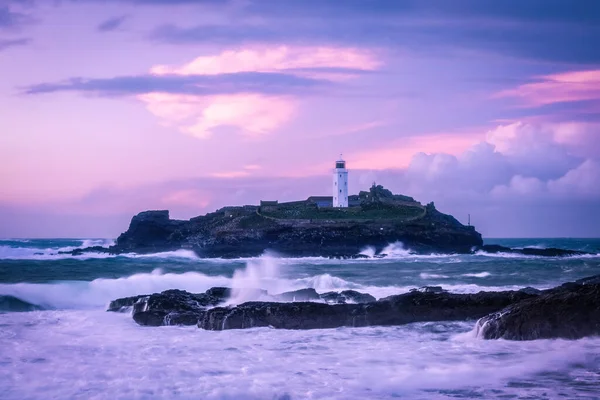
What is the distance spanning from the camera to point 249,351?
13.1 metres

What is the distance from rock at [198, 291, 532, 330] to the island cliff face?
5004 cm

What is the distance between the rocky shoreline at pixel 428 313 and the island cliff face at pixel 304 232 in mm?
49671

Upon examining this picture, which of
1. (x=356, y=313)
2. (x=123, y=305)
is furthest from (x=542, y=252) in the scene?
(x=356, y=313)

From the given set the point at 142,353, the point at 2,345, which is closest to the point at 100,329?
the point at 2,345

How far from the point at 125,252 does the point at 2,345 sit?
56.9m

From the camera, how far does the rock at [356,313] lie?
51.7 ft

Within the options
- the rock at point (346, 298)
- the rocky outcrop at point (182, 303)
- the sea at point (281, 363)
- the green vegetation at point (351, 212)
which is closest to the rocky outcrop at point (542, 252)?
the green vegetation at point (351, 212)

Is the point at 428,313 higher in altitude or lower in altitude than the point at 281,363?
higher

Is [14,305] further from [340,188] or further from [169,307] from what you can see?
[340,188]

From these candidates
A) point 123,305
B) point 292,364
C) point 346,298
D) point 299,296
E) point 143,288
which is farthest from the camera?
point 143,288

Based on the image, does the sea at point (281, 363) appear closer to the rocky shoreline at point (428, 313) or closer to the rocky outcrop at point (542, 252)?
the rocky shoreline at point (428, 313)

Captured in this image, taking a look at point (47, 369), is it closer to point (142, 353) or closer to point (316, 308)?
point (142, 353)

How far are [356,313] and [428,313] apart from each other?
168 cm

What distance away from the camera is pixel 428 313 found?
52.5ft
